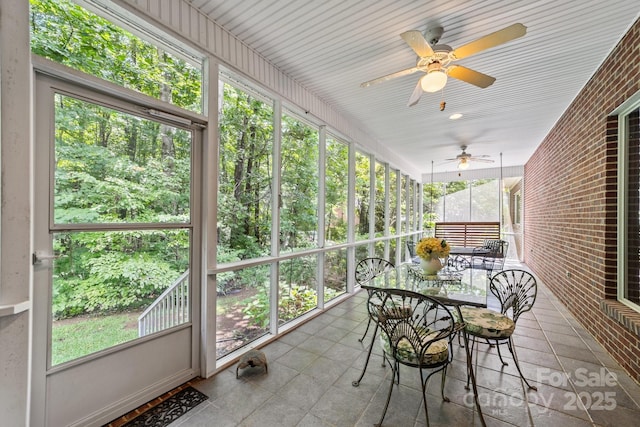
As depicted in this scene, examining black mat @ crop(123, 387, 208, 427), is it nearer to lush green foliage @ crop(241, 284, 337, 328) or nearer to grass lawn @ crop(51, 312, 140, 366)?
grass lawn @ crop(51, 312, 140, 366)

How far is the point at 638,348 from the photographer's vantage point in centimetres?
209

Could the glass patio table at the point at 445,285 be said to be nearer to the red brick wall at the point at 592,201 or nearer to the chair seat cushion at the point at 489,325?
the chair seat cushion at the point at 489,325

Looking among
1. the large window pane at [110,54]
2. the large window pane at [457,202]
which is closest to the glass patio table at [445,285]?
the large window pane at [110,54]

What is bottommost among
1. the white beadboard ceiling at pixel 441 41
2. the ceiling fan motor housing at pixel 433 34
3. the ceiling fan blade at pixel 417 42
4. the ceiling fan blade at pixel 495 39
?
the ceiling fan blade at pixel 495 39

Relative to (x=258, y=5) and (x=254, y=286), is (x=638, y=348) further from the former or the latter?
(x=258, y=5)

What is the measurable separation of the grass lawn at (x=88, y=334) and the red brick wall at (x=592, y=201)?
12.9 ft

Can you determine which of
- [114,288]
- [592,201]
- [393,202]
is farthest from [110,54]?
[393,202]

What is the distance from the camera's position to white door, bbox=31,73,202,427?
1.51 meters

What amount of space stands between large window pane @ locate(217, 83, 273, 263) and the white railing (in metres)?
0.39

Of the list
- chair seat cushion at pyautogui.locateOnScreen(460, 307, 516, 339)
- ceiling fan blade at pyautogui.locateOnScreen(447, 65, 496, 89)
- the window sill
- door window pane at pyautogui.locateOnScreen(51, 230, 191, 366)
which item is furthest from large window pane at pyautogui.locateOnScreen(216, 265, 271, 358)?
the window sill

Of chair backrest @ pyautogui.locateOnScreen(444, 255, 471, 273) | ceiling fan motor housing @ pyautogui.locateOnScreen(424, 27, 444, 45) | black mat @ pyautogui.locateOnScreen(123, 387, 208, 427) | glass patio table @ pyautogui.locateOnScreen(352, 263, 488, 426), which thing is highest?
ceiling fan motor housing @ pyautogui.locateOnScreen(424, 27, 444, 45)

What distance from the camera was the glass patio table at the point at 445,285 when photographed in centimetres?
200

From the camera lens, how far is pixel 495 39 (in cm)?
181

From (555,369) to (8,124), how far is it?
4.18m
